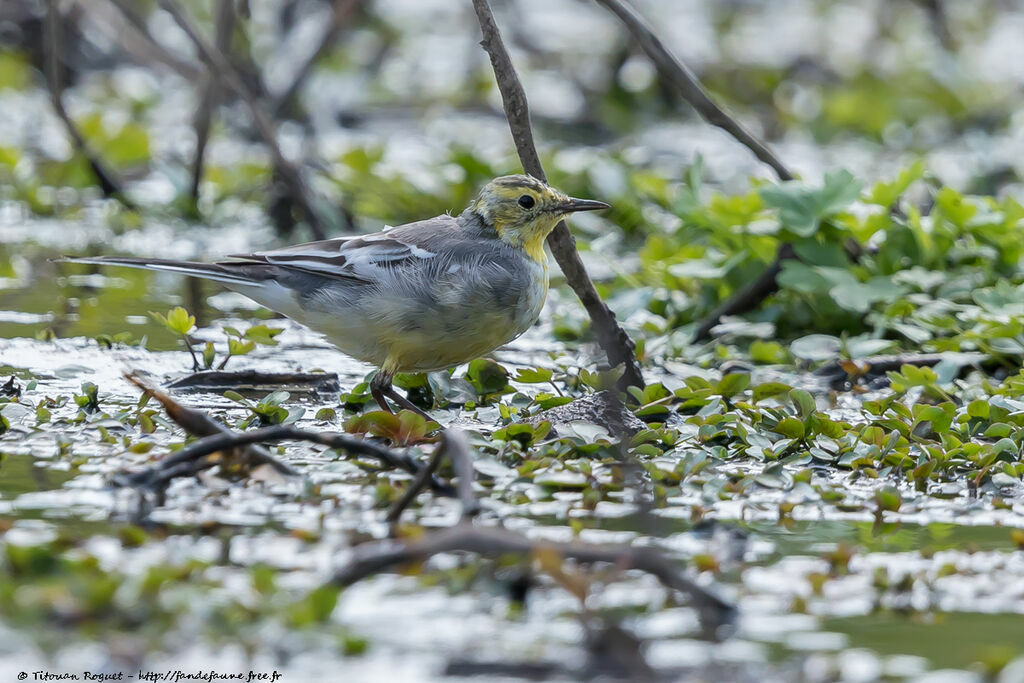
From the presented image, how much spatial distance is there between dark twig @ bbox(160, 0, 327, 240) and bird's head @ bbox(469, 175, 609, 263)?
2430mm

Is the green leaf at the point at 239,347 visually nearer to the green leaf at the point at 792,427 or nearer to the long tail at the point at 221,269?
the long tail at the point at 221,269

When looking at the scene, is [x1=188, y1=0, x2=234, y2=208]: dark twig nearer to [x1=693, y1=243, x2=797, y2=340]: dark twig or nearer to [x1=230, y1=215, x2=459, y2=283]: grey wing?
[x1=230, y1=215, x2=459, y2=283]: grey wing

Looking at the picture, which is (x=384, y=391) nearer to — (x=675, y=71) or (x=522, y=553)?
(x=675, y=71)

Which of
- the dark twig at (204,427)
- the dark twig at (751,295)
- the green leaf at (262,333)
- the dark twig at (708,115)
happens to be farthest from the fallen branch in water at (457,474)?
the dark twig at (751,295)

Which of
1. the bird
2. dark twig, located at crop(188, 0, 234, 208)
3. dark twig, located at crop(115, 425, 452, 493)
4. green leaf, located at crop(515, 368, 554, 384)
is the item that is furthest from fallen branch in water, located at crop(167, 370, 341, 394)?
dark twig, located at crop(188, 0, 234, 208)

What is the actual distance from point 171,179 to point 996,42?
994 cm

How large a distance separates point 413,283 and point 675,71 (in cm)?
155

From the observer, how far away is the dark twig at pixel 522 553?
3250 millimetres

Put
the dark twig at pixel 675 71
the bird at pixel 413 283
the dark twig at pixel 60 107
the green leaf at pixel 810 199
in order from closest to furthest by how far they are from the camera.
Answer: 1. the bird at pixel 413 283
2. the dark twig at pixel 675 71
3. the green leaf at pixel 810 199
4. the dark twig at pixel 60 107

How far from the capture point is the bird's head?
18.7 ft

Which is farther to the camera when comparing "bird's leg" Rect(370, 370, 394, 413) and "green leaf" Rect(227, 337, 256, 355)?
"green leaf" Rect(227, 337, 256, 355)

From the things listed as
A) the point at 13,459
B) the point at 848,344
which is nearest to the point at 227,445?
the point at 13,459

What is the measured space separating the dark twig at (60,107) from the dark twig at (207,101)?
1.53 ft

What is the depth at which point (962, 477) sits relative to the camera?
4613 mm
